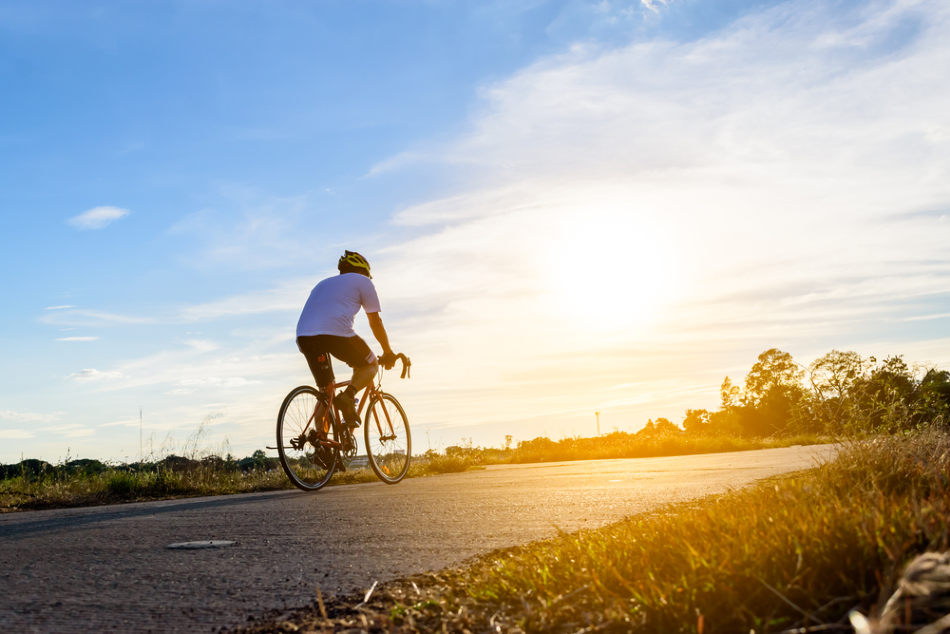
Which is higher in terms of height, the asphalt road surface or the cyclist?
the cyclist

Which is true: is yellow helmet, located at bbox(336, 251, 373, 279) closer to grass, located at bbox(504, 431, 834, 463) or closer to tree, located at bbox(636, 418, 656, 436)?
grass, located at bbox(504, 431, 834, 463)

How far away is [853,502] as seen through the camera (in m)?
2.46

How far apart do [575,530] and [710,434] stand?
23.1 m

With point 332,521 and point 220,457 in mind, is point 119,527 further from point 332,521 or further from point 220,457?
point 220,457

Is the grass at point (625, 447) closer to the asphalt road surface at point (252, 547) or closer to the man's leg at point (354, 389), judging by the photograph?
the man's leg at point (354, 389)

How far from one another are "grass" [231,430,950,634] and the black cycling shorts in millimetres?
5261

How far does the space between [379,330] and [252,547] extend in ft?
16.1

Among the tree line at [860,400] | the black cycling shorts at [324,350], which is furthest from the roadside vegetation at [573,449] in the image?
the black cycling shorts at [324,350]

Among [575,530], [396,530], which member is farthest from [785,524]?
[396,530]

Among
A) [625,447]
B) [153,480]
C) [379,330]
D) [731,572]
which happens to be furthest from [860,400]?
[625,447]

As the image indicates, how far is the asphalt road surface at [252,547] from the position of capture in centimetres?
236

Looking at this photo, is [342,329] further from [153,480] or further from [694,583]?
[694,583]

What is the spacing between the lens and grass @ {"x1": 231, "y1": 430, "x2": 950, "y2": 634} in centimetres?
175

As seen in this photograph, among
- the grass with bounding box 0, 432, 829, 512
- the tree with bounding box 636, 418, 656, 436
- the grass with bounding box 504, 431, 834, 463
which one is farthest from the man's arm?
the tree with bounding box 636, 418, 656, 436
